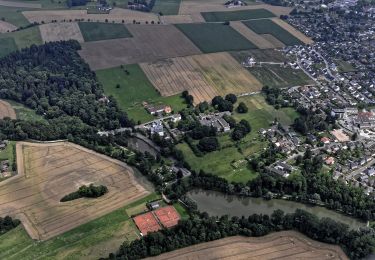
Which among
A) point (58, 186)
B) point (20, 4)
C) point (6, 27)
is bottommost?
point (58, 186)

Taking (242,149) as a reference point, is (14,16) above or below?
above

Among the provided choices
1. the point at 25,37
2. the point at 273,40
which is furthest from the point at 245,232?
the point at 25,37

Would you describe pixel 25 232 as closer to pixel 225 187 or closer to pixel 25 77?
pixel 225 187

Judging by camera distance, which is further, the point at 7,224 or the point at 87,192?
the point at 87,192

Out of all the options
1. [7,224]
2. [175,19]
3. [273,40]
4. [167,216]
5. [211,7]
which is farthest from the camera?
[211,7]

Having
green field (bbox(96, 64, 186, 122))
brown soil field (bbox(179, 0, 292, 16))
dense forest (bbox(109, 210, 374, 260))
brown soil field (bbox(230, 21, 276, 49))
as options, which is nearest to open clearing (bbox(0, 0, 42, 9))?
brown soil field (bbox(179, 0, 292, 16))

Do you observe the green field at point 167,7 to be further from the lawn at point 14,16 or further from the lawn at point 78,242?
the lawn at point 78,242

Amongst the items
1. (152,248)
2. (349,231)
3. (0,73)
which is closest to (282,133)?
(349,231)

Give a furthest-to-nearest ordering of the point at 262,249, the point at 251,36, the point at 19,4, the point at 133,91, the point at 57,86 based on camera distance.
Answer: the point at 19,4 → the point at 251,36 → the point at 57,86 → the point at 133,91 → the point at 262,249

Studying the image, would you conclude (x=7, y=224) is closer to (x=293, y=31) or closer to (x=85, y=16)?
(x=85, y=16)
